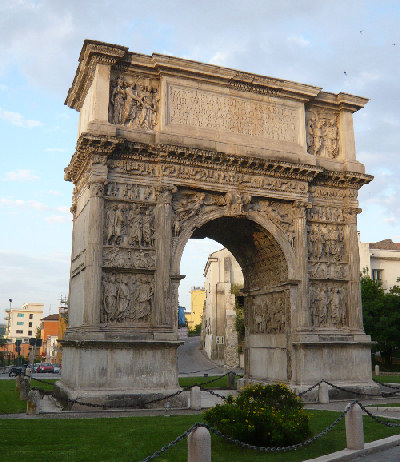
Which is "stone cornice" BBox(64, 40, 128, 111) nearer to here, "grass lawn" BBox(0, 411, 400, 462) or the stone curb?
"grass lawn" BBox(0, 411, 400, 462)

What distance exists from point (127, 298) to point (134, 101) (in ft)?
22.5

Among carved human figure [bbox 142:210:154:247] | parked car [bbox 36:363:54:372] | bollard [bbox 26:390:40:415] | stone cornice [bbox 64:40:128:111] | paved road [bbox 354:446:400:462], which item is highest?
stone cornice [bbox 64:40:128:111]

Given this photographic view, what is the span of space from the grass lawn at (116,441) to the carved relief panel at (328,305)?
6814 mm

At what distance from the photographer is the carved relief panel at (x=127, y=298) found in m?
16.2

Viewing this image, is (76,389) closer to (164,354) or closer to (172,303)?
(164,354)

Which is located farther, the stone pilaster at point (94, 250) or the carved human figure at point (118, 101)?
the carved human figure at point (118, 101)

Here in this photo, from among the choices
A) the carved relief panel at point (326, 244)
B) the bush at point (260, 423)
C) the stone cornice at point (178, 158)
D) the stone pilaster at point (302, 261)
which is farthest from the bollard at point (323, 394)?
the bush at point (260, 423)

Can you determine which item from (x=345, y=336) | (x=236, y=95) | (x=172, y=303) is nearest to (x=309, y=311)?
(x=345, y=336)

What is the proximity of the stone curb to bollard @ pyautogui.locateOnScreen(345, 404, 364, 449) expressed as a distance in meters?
0.11

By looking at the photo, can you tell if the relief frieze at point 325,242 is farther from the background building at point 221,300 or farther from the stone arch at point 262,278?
the background building at point 221,300

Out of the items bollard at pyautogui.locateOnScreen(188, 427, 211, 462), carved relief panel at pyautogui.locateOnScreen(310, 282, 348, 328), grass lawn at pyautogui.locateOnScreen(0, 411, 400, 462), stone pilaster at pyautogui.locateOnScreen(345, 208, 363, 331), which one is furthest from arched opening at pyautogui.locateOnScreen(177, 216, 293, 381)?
bollard at pyautogui.locateOnScreen(188, 427, 211, 462)

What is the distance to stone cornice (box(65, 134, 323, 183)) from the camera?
16.6 meters

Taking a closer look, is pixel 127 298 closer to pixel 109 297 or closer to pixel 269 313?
pixel 109 297

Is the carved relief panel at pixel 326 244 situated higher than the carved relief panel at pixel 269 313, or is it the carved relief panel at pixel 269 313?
the carved relief panel at pixel 326 244
